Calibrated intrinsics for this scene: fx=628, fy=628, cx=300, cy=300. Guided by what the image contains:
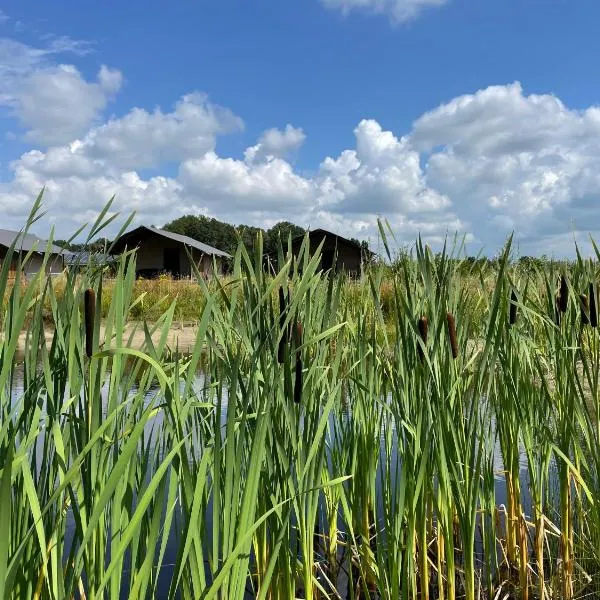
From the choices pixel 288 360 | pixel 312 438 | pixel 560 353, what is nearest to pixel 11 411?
pixel 288 360

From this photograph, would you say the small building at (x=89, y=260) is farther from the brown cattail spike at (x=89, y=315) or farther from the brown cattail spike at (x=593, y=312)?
the brown cattail spike at (x=593, y=312)

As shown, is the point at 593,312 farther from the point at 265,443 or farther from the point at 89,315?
the point at 89,315

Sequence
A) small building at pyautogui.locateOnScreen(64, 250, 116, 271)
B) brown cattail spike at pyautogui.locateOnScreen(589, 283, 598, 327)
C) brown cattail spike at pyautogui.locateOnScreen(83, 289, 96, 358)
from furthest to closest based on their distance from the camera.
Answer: brown cattail spike at pyautogui.locateOnScreen(589, 283, 598, 327) → small building at pyautogui.locateOnScreen(64, 250, 116, 271) → brown cattail spike at pyautogui.locateOnScreen(83, 289, 96, 358)

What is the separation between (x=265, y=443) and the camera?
1.11 meters

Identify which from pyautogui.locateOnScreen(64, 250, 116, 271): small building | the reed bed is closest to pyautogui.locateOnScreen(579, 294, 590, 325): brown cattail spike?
the reed bed

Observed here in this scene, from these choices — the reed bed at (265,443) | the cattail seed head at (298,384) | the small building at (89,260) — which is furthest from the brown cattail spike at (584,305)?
the small building at (89,260)

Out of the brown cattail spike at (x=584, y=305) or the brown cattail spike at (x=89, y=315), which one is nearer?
the brown cattail spike at (x=89, y=315)

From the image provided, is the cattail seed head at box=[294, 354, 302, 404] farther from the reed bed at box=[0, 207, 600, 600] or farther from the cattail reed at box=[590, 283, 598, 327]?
the cattail reed at box=[590, 283, 598, 327]

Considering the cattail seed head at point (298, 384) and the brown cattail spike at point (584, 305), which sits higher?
the brown cattail spike at point (584, 305)

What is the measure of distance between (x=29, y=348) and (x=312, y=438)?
52 centimetres

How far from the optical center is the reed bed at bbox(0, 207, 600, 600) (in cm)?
84

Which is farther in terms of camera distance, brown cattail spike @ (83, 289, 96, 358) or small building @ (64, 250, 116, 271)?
small building @ (64, 250, 116, 271)

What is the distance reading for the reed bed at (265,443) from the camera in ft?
2.75

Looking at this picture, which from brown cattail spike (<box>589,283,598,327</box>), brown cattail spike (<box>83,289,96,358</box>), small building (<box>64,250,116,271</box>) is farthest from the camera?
brown cattail spike (<box>589,283,598,327</box>)
